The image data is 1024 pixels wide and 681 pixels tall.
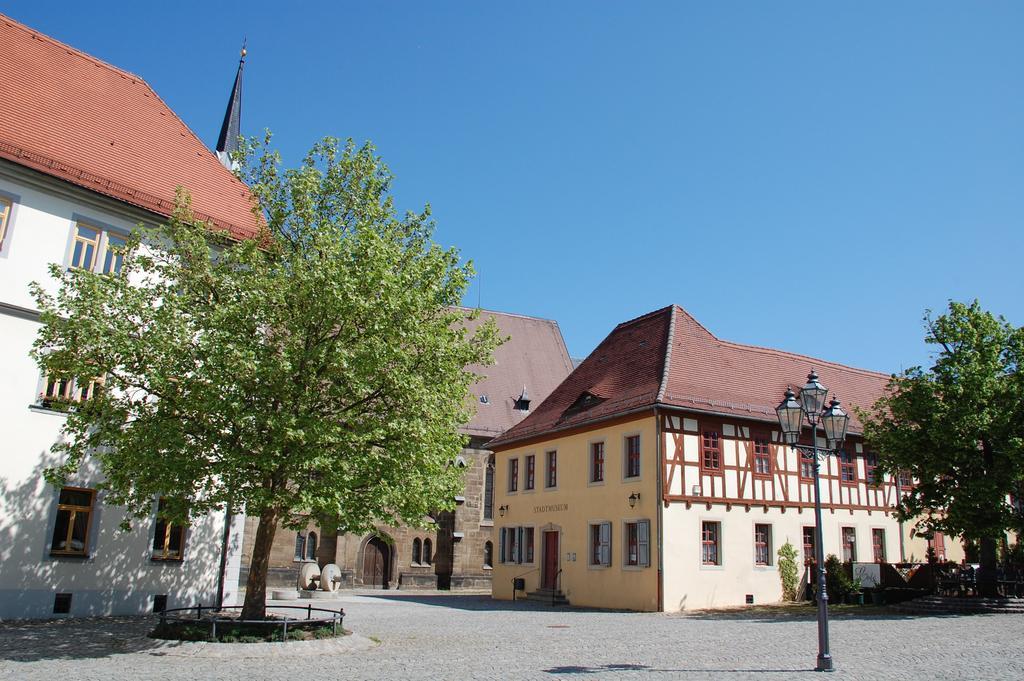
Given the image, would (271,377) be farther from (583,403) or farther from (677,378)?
(583,403)

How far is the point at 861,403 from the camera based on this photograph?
30.8 metres

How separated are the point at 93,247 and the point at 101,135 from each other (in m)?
3.29

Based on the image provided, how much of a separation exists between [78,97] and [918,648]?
2164 cm

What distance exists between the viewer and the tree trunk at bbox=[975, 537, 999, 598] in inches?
861

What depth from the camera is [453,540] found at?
39156 mm

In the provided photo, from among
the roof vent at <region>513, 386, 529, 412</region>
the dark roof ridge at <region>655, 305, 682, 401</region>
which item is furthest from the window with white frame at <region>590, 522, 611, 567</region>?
the roof vent at <region>513, 386, 529, 412</region>

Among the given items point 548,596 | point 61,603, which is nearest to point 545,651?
point 61,603

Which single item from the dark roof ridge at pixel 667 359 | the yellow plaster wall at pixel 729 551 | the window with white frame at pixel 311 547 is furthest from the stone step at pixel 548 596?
the window with white frame at pixel 311 547

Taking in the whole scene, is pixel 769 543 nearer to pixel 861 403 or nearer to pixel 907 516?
pixel 907 516

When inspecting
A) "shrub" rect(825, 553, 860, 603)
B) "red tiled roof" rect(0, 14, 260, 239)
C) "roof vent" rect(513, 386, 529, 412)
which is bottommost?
"shrub" rect(825, 553, 860, 603)

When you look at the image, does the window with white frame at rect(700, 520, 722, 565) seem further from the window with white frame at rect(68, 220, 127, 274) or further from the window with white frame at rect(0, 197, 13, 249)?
the window with white frame at rect(0, 197, 13, 249)

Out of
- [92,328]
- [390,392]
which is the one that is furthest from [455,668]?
[92,328]

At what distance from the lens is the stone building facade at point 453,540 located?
36159 mm

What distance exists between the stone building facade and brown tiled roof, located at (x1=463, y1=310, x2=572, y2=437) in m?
0.06
